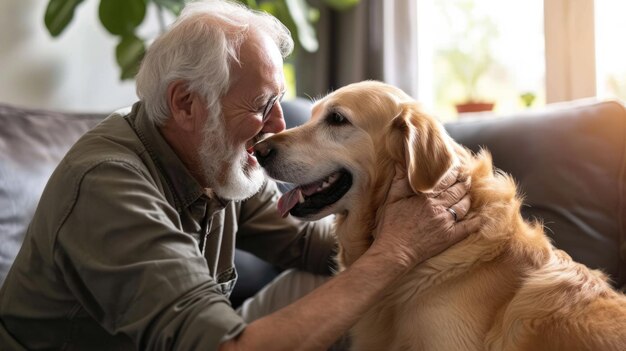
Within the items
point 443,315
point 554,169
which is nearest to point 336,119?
point 443,315

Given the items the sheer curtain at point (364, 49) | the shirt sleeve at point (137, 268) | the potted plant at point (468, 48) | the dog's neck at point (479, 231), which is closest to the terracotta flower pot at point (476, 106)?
the potted plant at point (468, 48)

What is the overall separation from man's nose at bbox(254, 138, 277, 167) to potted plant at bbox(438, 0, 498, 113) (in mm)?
1828

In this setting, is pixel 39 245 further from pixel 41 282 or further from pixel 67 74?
pixel 67 74

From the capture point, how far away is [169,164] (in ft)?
4.90

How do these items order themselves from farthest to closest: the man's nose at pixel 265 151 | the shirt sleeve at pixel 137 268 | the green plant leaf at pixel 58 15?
the green plant leaf at pixel 58 15 → the man's nose at pixel 265 151 → the shirt sleeve at pixel 137 268

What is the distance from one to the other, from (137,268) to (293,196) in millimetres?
461

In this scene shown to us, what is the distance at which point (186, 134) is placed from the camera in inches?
61.5

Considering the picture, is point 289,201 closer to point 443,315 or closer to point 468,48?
point 443,315

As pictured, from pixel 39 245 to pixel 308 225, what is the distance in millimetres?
740

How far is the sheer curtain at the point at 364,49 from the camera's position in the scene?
3.23 metres

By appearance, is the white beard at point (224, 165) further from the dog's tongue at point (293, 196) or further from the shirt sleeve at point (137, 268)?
the shirt sleeve at point (137, 268)

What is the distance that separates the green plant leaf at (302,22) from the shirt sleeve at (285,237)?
128cm

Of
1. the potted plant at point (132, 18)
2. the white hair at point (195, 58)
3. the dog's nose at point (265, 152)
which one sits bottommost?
the dog's nose at point (265, 152)

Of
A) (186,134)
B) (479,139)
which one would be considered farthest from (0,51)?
→ (479,139)
